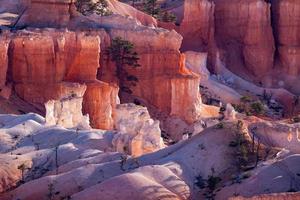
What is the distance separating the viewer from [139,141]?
35375 millimetres

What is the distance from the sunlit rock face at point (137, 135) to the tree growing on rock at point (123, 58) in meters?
12.8

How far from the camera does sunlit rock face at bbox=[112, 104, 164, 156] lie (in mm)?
34781

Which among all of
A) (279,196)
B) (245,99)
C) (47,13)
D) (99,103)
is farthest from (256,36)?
(279,196)

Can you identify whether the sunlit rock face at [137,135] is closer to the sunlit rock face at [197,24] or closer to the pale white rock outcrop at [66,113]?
the pale white rock outcrop at [66,113]

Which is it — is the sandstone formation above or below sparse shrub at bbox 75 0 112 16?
below

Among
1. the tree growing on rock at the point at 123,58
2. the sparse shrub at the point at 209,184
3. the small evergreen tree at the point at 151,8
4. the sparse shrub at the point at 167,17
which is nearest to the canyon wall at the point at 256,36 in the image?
the sparse shrub at the point at 167,17

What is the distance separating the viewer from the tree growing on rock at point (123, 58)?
176 ft

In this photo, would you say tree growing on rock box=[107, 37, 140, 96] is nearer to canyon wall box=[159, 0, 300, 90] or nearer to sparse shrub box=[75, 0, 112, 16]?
sparse shrub box=[75, 0, 112, 16]

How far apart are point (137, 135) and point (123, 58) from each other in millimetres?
18790

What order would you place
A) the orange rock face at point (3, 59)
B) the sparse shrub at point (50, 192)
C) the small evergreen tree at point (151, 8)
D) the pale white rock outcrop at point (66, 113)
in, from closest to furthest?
Result: the sparse shrub at point (50, 192) < the pale white rock outcrop at point (66, 113) < the orange rock face at point (3, 59) < the small evergreen tree at point (151, 8)

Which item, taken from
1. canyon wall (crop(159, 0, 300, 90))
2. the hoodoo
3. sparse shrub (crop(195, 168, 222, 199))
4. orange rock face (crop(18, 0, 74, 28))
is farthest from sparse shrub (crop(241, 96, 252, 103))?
sparse shrub (crop(195, 168, 222, 199))

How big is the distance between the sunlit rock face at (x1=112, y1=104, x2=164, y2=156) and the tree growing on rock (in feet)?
42.1

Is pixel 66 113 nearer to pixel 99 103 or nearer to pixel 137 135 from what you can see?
pixel 137 135

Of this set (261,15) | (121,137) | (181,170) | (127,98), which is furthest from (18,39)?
(261,15)
